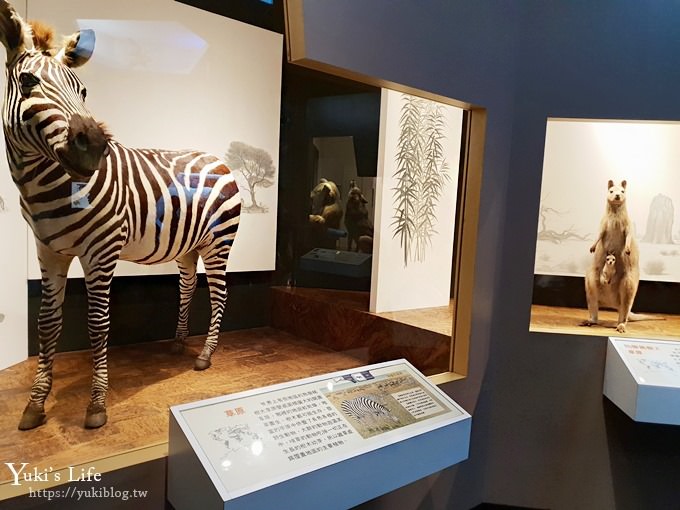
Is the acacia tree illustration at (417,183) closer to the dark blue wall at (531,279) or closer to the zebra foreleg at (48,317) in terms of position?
the dark blue wall at (531,279)

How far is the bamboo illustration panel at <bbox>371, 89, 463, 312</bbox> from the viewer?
2.85 metres

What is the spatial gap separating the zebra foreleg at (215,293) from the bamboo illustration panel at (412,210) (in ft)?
3.05

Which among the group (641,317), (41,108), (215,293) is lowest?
(641,317)

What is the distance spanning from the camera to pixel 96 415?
1760mm

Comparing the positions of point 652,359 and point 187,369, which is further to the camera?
point 652,359

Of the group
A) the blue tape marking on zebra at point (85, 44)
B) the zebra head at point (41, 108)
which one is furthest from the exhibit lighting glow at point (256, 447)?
the blue tape marking on zebra at point (85, 44)

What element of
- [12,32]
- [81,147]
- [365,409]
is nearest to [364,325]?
[365,409]

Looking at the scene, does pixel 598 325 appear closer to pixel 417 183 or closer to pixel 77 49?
pixel 417 183

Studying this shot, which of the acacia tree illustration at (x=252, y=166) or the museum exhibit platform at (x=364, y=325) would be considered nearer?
the acacia tree illustration at (x=252, y=166)

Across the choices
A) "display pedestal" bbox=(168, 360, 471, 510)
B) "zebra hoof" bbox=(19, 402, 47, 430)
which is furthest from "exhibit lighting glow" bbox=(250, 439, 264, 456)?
"zebra hoof" bbox=(19, 402, 47, 430)

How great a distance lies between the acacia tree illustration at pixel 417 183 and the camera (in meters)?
2.92

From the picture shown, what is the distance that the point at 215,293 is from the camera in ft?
8.02

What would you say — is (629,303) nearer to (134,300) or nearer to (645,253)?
(645,253)

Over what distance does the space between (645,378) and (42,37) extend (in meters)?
2.82
